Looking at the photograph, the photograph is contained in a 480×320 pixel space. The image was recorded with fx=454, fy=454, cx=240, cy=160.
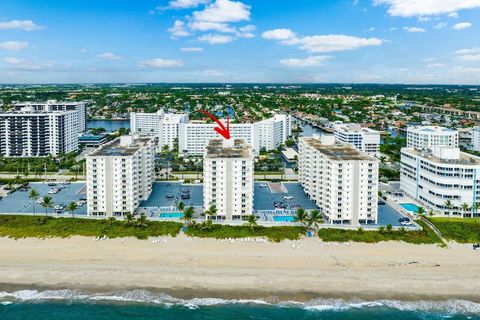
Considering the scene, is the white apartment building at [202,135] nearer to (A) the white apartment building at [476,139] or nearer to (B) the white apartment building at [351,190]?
(A) the white apartment building at [476,139]

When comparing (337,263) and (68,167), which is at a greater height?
(68,167)

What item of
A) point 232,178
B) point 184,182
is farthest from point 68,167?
point 232,178

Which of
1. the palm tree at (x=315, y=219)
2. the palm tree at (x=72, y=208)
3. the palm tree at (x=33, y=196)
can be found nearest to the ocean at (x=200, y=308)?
the palm tree at (x=315, y=219)

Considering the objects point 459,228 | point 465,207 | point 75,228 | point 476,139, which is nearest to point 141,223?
point 75,228

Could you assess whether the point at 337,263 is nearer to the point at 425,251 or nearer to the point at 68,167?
the point at 425,251

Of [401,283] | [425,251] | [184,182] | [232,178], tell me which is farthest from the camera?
[184,182]

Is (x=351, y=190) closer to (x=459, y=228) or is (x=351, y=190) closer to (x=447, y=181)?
(x=459, y=228)
